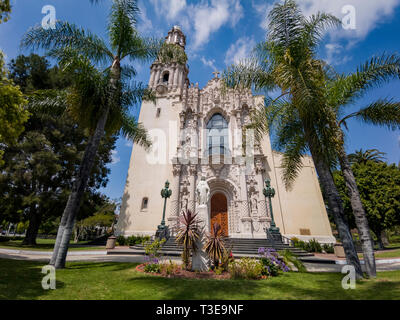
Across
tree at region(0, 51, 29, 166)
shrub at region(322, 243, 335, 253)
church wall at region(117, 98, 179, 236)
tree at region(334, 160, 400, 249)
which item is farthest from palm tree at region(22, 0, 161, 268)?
tree at region(334, 160, 400, 249)

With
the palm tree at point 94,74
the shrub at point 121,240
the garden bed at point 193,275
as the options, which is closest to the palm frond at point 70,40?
the palm tree at point 94,74

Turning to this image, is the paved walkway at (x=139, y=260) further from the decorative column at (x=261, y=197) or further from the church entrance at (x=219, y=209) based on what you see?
the church entrance at (x=219, y=209)

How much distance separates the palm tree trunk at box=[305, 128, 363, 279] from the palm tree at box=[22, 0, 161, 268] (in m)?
8.68

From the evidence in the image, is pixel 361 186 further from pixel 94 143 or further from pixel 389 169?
pixel 94 143

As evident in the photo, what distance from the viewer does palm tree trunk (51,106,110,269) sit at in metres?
7.06

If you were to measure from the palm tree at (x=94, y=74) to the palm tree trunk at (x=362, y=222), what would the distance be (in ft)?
32.3

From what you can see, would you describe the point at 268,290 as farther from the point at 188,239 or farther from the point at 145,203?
the point at 145,203

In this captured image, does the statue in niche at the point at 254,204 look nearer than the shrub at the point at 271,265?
No

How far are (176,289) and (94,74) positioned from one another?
28.2 ft

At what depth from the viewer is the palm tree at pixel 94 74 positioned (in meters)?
7.76

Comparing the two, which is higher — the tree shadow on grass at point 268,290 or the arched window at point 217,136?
the arched window at point 217,136

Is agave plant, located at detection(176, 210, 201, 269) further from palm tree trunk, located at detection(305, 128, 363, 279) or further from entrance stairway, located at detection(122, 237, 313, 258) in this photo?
palm tree trunk, located at detection(305, 128, 363, 279)

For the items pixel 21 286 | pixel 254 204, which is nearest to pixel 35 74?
pixel 21 286
